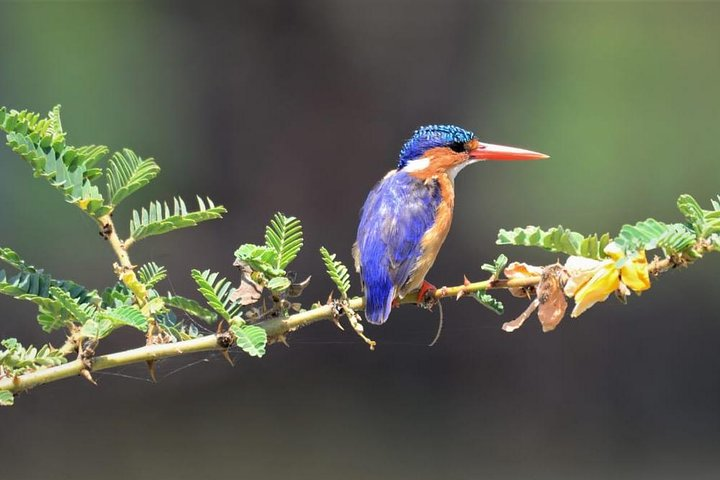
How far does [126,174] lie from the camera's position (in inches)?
45.9

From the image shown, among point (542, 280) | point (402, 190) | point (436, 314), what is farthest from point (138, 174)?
point (436, 314)

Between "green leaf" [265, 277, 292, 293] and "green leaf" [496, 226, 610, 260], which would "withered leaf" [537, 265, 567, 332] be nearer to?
"green leaf" [496, 226, 610, 260]

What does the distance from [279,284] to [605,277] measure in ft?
1.11

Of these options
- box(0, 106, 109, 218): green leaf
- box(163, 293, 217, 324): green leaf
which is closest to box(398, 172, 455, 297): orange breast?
box(163, 293, 217, 324): green leaf

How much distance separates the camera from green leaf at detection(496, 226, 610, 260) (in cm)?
103

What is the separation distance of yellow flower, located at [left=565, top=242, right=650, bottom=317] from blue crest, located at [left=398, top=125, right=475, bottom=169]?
108 centimetres

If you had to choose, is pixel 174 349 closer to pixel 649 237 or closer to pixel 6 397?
pixel 6 397

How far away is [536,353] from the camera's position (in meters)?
5.29

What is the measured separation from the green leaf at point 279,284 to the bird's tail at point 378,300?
19.8 inches

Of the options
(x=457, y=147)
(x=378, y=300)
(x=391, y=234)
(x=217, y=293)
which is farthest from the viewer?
(x=457, y=147)

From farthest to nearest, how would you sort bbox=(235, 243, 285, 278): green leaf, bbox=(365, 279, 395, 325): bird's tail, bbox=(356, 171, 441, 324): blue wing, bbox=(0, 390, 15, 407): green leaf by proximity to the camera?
bbox=(356, 171, 441, 324): blue wing < bbox=(365, 279, 395, 325): bird's tail < bbox=(235, 243, 285, 278): green leaf < bbox=(0, 390, 15, 407): green leaf

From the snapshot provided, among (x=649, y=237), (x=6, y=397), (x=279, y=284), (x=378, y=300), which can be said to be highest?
(x=649, y=237)

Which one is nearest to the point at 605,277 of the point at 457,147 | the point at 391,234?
the point at 391,234

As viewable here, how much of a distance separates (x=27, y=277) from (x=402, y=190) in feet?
3.43
